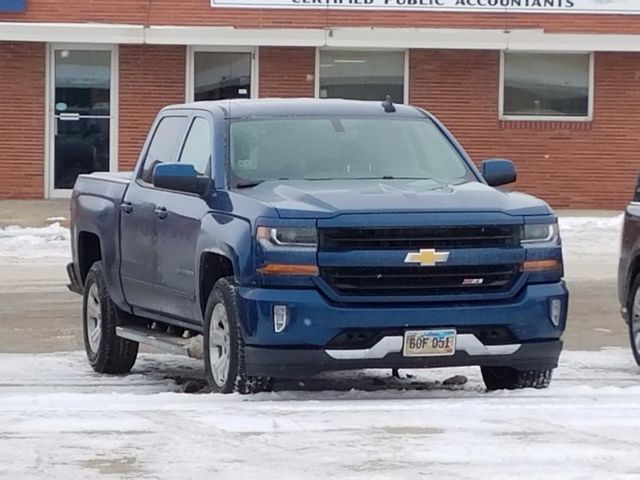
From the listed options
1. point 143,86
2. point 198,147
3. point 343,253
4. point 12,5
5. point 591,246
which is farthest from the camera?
point 143,86

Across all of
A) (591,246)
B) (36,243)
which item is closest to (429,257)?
(36,243)

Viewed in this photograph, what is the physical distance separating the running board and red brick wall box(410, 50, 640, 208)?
1541 cm

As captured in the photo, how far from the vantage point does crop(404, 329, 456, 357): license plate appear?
8.76m

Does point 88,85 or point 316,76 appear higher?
point 316,76

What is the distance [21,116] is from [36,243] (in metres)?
4.88

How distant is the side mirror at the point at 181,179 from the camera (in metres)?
9.53

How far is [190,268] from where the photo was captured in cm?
967

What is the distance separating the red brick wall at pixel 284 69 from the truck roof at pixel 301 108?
14.8 meters

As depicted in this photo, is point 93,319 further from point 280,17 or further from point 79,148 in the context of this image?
point 280,17

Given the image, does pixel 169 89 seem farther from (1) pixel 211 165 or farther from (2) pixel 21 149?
(1) pixel 211 165

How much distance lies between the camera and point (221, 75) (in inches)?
1001

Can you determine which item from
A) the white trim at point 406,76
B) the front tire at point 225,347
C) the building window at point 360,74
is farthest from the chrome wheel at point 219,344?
the white trim at point 406,76

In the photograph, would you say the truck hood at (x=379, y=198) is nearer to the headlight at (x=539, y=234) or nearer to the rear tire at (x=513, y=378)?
the headlight at (x=539, y=234)

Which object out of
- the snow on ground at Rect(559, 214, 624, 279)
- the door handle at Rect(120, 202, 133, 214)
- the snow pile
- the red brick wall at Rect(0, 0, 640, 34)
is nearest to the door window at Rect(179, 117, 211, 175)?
the door handle at Rect(120, 202, 133, 214)
